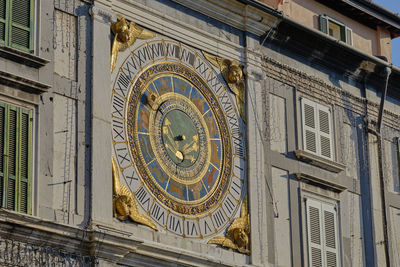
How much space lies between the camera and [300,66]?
90.3 feet

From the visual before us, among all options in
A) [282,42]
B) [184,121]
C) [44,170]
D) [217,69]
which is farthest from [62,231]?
[282,42]

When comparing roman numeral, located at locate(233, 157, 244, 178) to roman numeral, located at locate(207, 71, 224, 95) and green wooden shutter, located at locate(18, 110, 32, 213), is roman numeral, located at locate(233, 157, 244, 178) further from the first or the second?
green wooden shutter, located at locate(18, 110, 32, 213)

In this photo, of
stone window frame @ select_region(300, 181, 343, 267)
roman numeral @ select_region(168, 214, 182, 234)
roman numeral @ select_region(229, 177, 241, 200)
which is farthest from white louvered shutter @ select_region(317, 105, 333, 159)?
roman numeral @ select_region(168, 214, 182, 234)

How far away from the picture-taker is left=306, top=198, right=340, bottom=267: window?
85.0 feet

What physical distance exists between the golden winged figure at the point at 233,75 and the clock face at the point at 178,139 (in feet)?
0.63

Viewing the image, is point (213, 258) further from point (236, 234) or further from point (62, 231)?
point (62, 231)

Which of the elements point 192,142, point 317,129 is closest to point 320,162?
point 317,129

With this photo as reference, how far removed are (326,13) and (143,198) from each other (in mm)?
9280

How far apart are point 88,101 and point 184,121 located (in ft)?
8.38

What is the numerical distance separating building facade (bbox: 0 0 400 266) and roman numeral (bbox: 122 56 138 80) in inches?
1.0

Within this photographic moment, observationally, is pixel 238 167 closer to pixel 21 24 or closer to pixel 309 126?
pixel 309 126

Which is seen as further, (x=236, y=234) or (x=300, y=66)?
(x=300, y=66)

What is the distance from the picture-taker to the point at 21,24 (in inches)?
843

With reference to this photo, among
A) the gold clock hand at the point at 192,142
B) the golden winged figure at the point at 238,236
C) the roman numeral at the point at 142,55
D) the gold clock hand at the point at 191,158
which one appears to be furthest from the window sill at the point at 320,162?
the roman numeral at the point at 142,55
